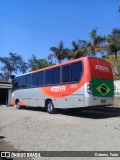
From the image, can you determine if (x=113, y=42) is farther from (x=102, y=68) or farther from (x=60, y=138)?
(x=60, y=138)

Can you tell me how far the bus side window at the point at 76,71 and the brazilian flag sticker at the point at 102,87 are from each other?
35.3 inches

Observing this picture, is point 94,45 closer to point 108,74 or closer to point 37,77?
point 37,77

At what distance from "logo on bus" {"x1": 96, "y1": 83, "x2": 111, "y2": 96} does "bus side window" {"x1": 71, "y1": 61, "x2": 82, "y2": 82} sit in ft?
4.01

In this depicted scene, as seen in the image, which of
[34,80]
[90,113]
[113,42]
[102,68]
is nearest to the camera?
[102,68]

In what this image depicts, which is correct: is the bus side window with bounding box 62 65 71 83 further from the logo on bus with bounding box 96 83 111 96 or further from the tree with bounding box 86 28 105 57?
the tree with bounding box 86 28 105 57

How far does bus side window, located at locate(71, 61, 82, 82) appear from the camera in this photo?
1573 cm

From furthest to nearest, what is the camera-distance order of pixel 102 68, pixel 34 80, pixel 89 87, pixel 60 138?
pixel 34 80
pixel 102 68
pixel 89 87
pixel 60 138

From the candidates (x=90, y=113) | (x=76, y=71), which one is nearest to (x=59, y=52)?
(x=90, y=113)

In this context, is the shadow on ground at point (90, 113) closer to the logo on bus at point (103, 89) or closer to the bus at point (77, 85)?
the bus at point (77, 85)

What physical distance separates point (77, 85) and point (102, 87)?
136cm

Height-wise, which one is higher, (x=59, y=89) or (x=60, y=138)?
(x=59, y=89)

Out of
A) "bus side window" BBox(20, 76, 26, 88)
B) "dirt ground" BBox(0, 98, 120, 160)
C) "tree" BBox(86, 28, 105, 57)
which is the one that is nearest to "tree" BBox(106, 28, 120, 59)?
"tree" BBox(86, 28, 105, 57)

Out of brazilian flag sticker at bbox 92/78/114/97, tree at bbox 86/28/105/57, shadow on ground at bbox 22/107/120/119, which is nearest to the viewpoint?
brazilian flag sticker at bbox 92/78/114/97

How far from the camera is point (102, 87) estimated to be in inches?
627
